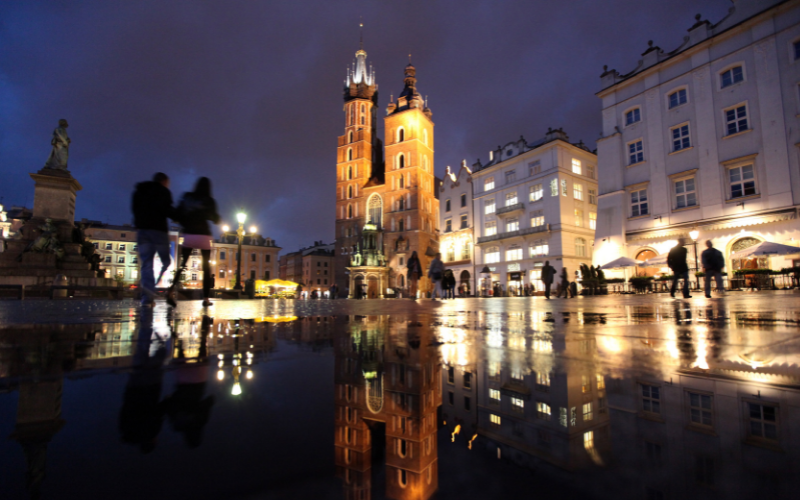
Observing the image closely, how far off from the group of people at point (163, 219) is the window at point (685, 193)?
901 inches

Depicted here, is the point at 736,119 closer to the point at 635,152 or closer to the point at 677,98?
the point at 677,98

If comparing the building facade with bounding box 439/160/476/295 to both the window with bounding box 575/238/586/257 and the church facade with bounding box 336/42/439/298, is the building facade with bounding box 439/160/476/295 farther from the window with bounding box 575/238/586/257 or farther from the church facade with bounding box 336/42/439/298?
the window with bounding box 575/238/586/257

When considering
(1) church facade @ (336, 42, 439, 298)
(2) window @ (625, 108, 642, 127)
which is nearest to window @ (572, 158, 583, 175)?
(2) window @ (625, 108, 642, 127)

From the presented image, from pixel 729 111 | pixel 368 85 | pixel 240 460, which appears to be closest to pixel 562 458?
pixel 240 460

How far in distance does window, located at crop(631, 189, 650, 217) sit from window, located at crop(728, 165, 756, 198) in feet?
12.8

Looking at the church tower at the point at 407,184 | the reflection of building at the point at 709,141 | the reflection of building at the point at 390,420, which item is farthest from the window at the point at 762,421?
the church tower at the point at 407,184

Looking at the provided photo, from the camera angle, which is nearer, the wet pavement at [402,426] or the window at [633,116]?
Result: the wet pavement at [402,426]

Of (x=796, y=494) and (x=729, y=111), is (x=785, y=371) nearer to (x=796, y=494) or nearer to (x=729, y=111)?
(x=796, y=494)

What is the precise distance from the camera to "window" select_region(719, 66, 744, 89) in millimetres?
18672

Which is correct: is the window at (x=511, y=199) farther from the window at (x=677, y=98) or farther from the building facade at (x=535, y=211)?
the window at (x=677, y=98)

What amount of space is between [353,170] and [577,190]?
32788 mm

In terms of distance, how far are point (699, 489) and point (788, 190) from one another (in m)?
23.0

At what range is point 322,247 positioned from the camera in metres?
87.5

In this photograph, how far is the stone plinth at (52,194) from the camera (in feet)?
46.6
